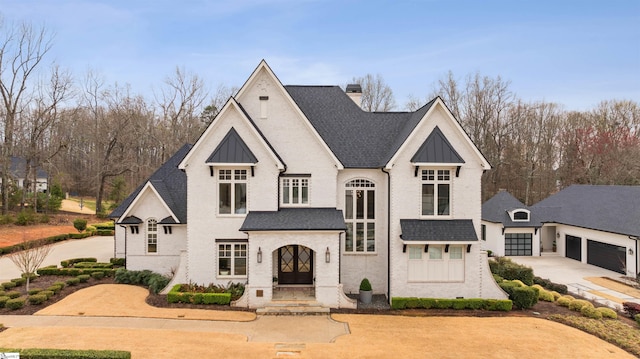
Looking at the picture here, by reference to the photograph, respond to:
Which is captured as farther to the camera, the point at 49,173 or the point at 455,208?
the point at 49,173

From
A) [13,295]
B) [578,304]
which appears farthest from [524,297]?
[13,295]

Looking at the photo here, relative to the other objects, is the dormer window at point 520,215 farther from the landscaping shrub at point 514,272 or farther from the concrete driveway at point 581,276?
the landscaping shrub at point 514,272

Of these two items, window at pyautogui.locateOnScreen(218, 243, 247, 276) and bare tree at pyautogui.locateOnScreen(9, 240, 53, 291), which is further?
bare tree at pyautogui.locateOnScreen(9, 240, 53, 291)

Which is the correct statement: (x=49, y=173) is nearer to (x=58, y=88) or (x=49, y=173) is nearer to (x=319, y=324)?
(x=58, y=88)

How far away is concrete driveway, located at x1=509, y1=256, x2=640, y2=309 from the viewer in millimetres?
20302

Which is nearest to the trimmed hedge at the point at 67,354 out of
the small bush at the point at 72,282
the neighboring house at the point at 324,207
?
the neighboring house at the point at 324,207

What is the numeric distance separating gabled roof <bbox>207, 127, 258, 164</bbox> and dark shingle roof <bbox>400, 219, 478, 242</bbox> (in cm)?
854

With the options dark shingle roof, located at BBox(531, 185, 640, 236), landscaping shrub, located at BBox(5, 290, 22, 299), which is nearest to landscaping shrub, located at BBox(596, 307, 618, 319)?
dark shingle roof, located at BBox(531, 185, 640, 236)

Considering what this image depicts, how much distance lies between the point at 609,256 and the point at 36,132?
2559 inches

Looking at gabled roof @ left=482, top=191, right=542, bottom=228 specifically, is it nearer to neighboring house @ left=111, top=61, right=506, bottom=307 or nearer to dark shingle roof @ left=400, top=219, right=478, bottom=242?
neighboring house @ left=111, top=61, right=506, bottom=307

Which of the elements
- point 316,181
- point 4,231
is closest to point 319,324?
point 316,181

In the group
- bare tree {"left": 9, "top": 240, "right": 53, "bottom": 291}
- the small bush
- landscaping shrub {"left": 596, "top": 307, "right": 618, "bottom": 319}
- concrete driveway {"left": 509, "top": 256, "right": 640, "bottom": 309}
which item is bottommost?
concrete driveway {"left": 509, "top": 256, "right": 640, "bottom": 309}

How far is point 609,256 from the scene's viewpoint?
26.8 metres

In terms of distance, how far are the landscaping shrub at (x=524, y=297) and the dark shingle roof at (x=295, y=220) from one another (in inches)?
368
